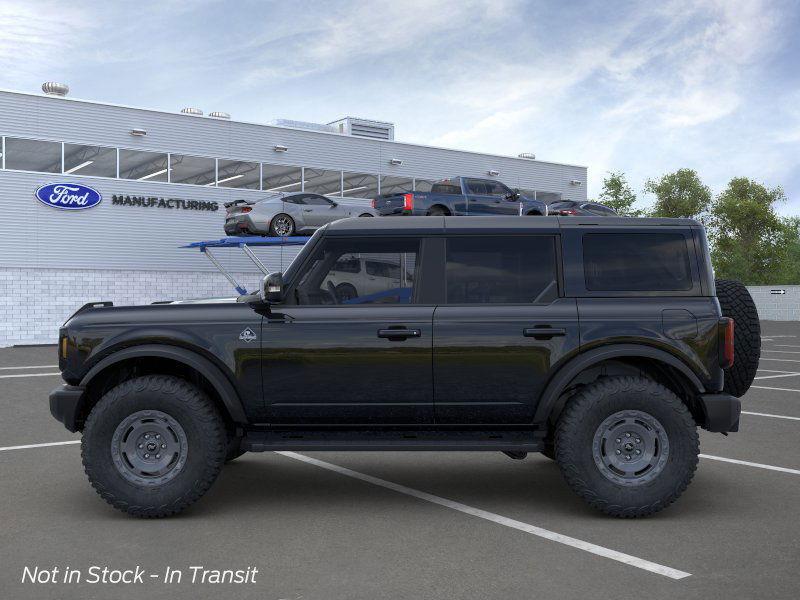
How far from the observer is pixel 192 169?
31.3m

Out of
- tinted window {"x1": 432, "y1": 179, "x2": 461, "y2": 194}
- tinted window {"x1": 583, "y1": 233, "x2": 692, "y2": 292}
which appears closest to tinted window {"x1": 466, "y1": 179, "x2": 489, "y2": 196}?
tinted window {"x1": 432, "y1": 179, "x2": 461, "y2": 194}

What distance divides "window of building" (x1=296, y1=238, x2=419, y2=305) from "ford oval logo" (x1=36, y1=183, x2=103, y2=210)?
25210mm

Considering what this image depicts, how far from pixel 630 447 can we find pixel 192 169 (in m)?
27.9

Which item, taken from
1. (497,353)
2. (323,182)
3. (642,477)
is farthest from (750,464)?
(323,182)

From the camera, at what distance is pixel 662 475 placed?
5.61 m

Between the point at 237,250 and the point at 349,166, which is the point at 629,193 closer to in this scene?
the point at 349,166

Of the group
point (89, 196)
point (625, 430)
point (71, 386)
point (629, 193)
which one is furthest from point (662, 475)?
point (629, 193)

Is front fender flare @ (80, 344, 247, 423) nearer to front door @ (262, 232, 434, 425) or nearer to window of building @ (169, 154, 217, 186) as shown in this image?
front door @ (262, 232, 434, 425)

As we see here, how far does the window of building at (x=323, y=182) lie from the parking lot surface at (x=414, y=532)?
26.7 meters

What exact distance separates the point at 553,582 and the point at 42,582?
8.63ft

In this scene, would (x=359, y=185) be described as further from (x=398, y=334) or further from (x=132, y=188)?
(x=398, y=334)

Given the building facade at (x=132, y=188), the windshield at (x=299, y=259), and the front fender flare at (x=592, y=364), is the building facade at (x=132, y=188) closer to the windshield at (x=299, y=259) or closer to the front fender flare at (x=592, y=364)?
the windshield at (x=299, y=259)

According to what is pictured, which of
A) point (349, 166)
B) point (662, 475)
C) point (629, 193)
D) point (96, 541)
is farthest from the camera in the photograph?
point (629, 193)

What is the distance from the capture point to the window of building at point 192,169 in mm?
30906
